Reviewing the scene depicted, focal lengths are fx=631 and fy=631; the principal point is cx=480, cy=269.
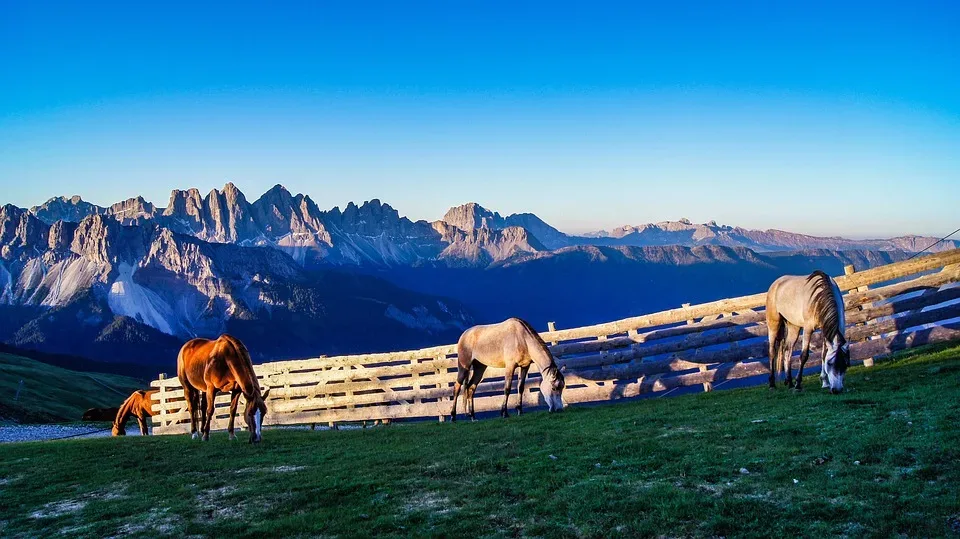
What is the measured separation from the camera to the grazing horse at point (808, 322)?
13422 mm

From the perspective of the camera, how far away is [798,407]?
12.2m

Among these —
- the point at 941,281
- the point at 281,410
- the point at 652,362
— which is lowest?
the point at 281,410

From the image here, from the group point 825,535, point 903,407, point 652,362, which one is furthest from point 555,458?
point 652,362

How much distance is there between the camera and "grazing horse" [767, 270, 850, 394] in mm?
13422

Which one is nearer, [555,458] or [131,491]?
[555,458]

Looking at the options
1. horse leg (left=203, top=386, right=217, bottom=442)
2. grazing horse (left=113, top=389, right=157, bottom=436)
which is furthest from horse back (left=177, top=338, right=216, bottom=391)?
grazing horse (left=113, top=389, right=157, bottom=436)

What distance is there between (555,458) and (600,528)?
3459 millimetres

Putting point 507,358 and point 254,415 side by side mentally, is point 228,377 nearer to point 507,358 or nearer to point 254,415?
point 254,415

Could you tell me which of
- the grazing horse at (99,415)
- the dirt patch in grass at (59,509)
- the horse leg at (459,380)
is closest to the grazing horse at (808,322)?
the horse leg at (459,380)

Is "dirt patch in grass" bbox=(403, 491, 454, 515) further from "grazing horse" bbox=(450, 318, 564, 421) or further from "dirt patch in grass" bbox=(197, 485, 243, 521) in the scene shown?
"grazing horse" bbox=(450, 318, 564, 421)

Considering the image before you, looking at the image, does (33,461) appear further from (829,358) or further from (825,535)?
(829,358)

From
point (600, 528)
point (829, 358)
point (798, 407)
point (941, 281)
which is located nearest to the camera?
point (600, 528)

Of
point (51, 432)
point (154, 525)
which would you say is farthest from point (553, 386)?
point (51, 432)

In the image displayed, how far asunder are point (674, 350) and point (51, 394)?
8850 centimetres
